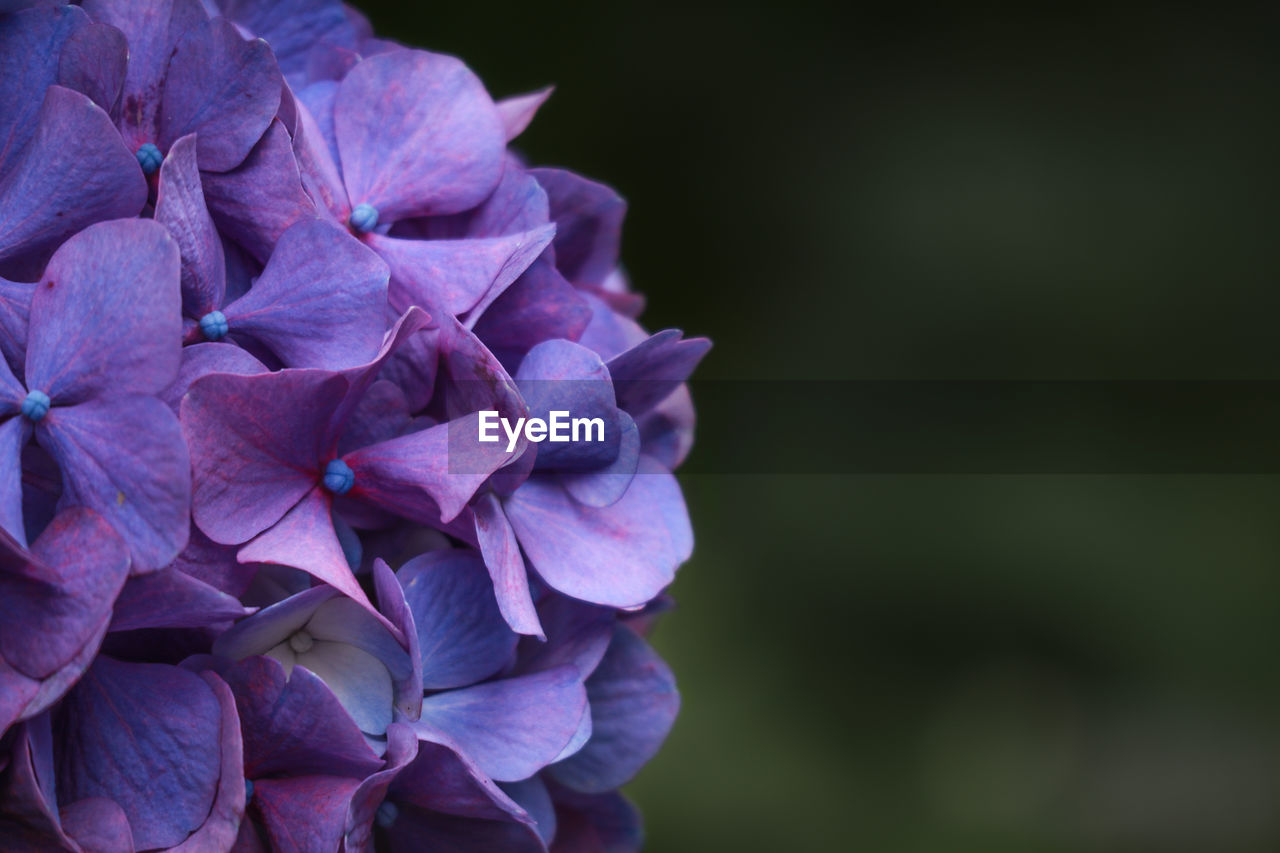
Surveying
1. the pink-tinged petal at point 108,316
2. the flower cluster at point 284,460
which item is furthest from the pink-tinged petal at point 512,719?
the pink-tinged petal at point 108,316

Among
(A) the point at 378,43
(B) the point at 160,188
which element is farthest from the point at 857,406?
(B) the point at 160,188

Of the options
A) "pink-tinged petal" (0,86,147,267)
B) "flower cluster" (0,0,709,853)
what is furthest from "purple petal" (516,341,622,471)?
"pink-tinged petal" (0,86,147,267)

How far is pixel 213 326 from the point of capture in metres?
0.26

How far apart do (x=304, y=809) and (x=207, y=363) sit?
0.10 meters

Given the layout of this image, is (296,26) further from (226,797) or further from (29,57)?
(226,797)

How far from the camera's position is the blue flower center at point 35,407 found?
9.1 inches

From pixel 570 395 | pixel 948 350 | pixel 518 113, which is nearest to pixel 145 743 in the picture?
pixel 570 395

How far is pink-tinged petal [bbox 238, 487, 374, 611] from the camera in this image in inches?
9.4

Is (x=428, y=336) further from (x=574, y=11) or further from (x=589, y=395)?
(x=574, y=11)

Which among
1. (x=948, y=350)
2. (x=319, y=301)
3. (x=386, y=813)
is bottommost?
(x=948, y=350)

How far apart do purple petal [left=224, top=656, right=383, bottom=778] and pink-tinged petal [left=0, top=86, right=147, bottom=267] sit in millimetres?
106

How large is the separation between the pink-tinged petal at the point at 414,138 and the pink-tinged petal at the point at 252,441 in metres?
0.09

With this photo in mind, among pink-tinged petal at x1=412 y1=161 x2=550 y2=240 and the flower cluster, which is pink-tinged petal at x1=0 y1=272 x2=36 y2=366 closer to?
the flower cluster

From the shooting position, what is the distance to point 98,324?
0.76 feet
